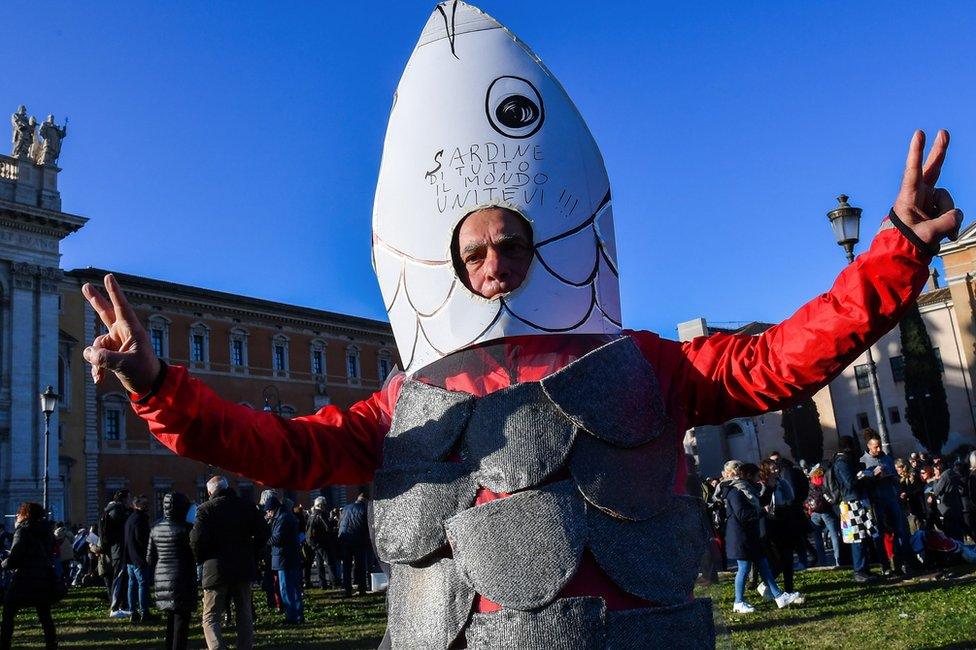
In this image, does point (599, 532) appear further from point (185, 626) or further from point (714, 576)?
point (185, 626)

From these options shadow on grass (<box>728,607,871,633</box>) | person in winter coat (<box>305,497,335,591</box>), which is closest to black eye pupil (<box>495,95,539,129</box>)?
shadow on grass (<box>728,607,871,633</box>)

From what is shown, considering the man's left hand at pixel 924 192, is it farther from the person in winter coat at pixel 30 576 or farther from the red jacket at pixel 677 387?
the person in winter coat at pixel 30 576

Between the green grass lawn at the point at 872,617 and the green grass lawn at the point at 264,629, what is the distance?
3552 mm

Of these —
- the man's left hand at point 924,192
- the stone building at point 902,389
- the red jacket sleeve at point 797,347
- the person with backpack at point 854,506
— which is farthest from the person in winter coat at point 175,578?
the stone building at point 902,389

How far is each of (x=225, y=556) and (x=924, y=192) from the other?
7.11 metres

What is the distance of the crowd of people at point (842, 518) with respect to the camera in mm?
9234

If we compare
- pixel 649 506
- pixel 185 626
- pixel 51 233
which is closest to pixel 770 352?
pixel 649 506

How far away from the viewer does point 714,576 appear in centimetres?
250

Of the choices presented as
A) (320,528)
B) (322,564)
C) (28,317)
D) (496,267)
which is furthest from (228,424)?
(28,317)

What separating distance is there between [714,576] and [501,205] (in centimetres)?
123

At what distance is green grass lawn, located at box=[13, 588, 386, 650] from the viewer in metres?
9.14

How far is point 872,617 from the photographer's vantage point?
784cm

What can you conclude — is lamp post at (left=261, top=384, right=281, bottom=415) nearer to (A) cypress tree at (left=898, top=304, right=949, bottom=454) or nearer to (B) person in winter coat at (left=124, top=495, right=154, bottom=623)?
(A) cypress tree at (left=898, top=304, right=949, bottom=454)

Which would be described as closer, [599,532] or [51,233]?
[599,532]
